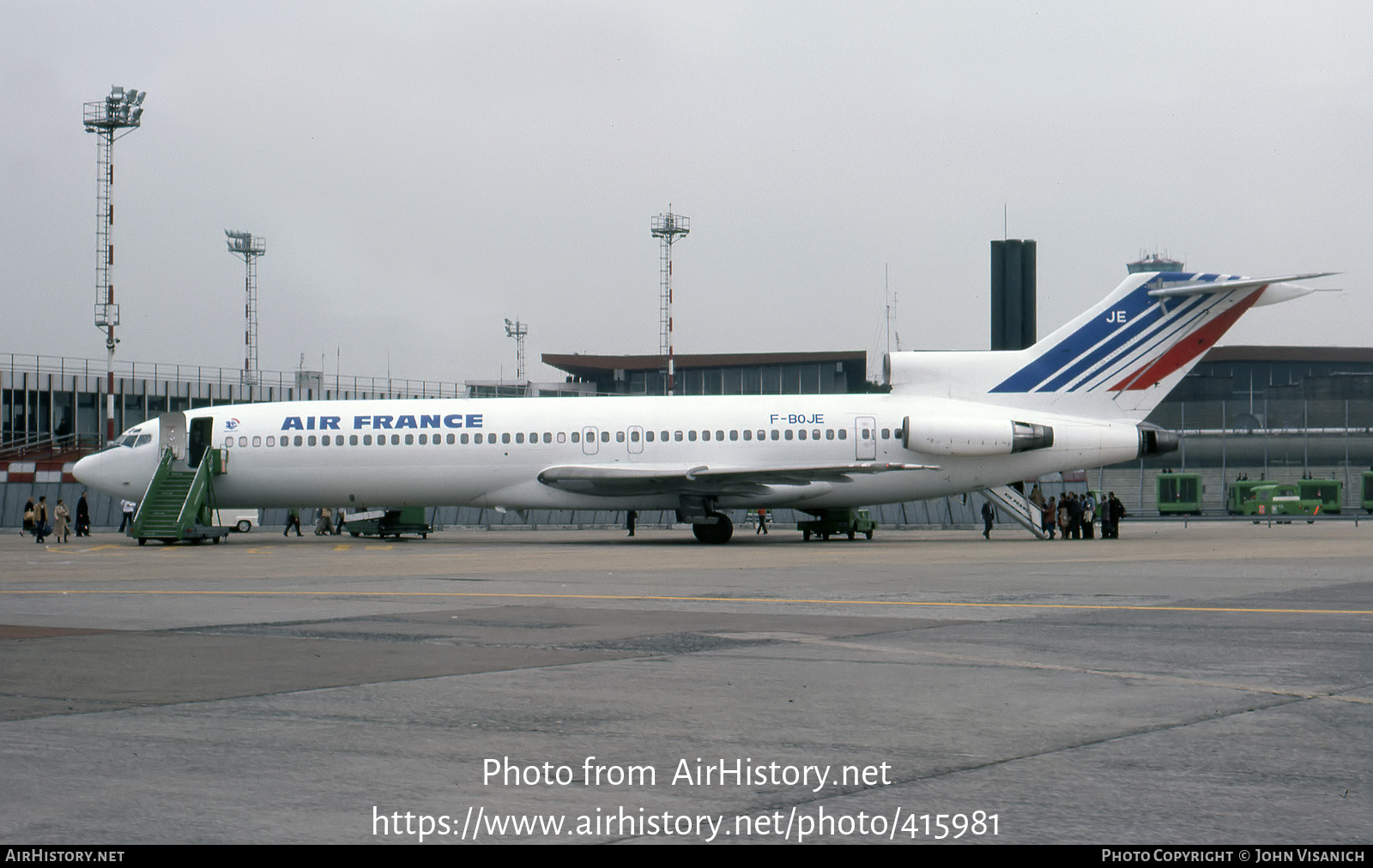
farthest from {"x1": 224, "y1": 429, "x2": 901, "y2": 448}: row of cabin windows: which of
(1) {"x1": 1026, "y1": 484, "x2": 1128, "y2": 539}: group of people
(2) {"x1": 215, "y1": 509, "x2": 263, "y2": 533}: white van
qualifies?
(2) {"x1": 215, "y1": 509, "x2": 263, "y2": 533}: white van

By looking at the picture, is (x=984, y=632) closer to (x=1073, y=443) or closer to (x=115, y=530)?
(x=1073, y=443)

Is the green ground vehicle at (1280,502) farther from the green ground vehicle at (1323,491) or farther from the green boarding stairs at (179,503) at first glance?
the green boarding stairs at (179,503)

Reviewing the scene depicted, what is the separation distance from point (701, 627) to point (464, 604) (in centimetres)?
408

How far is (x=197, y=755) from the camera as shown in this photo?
21.7 ft

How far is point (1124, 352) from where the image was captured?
36000 mm

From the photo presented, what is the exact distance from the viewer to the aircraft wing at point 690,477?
34.6m

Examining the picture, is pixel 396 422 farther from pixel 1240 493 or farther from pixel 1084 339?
pixel 1240 493

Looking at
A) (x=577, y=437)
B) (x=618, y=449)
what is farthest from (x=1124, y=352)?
(x=577, y=437)

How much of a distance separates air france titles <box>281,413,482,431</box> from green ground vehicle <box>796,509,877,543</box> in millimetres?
10164

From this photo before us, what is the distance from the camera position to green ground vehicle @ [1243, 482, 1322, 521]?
54688 millimetres

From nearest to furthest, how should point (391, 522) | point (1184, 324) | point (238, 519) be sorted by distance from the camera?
point (1184, 324) < point (391, 522) < point (238, 519)

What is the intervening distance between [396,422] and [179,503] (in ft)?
21.9

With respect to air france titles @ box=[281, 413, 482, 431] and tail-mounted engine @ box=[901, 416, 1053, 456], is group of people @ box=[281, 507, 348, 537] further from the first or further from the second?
tail-mounted engine @ box=[901, 416, 1053, 456]

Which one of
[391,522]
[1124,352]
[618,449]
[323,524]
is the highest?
[1124,352]
